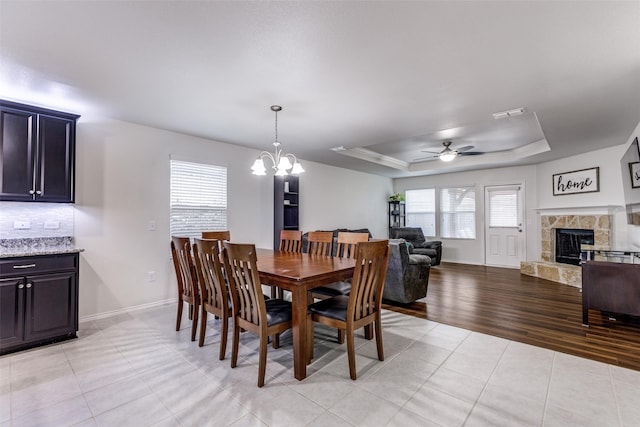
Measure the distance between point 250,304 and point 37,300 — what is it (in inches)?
83.8

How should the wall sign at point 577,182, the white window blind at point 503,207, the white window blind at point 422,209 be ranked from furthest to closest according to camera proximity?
1. the white window blind at point 422,209
2. the white window blind at point 503,207
3. the wall sign at point 577,182

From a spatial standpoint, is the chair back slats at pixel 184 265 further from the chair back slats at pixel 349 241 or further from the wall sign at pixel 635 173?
the wall sign at pixel 635 173

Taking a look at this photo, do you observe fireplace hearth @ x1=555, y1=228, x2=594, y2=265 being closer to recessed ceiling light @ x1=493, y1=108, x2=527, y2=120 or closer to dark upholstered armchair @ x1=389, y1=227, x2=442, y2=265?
dark upholstered armchair @ x1=389, y1=227, x2=442, y2=265

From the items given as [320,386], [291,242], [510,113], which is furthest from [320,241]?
[510,113]

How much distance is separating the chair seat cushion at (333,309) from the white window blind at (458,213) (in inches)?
242

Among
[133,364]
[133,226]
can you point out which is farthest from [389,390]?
[133,226]

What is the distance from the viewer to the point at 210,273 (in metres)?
2.46

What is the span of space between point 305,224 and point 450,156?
308 cm

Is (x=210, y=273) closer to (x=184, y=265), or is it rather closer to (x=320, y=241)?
(x=184, y=265)

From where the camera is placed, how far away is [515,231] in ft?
22.1

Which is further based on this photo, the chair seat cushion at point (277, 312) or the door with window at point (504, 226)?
the door with window at point (504, 226)

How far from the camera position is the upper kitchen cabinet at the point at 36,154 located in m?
2.77

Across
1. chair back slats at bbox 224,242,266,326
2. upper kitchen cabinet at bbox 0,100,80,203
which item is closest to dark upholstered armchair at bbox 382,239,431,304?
chair back slats at bbox 224,242,266,326

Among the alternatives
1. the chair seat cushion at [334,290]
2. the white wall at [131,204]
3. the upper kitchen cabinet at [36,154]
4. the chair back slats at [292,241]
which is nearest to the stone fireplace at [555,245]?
the chair seat cushion at [334,290]
